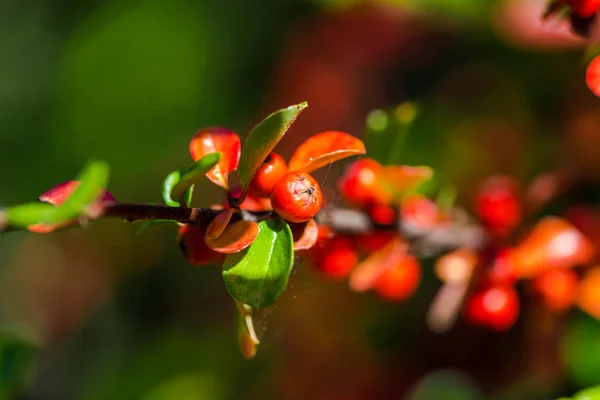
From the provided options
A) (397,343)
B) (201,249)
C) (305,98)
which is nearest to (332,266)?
(201,249)

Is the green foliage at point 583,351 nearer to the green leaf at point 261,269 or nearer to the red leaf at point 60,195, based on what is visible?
the green leaf at point 261,269

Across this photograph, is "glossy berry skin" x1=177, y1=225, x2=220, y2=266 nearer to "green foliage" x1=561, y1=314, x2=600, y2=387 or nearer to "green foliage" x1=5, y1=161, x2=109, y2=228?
"green foliage" x1=5, y1=161, x2=109, y2=228

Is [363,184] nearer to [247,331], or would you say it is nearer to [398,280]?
[398,280]

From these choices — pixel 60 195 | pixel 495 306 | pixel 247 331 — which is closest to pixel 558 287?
pixel 495 306

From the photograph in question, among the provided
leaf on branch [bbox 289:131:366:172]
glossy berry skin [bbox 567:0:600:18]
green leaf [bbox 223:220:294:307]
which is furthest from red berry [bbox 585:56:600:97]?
green leaf [bbox 223:220:294:307]

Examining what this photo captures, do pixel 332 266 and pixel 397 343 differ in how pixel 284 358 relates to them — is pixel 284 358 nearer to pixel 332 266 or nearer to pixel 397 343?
pixel 397 343

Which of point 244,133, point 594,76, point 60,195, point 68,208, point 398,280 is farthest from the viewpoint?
point 244,133

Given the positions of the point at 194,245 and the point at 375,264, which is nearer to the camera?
the point at 194,245
